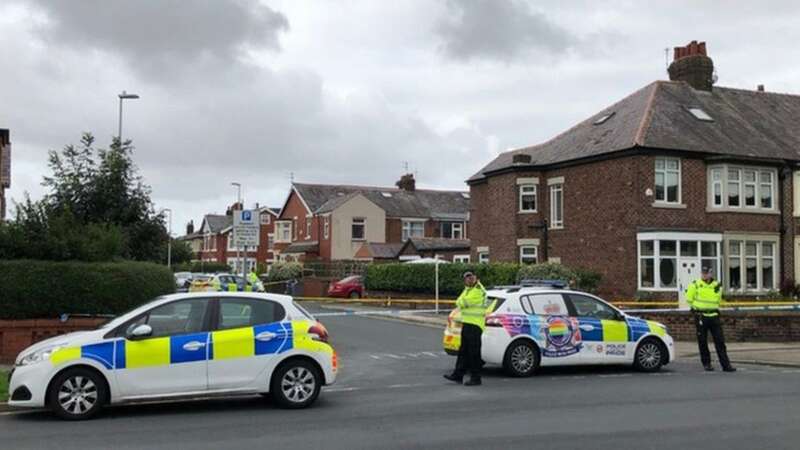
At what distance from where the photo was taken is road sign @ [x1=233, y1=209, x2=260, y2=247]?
16750 mm

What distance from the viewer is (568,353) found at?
13734mm

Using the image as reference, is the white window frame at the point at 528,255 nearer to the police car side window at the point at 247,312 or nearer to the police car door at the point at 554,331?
the police car door at the point at 554,331

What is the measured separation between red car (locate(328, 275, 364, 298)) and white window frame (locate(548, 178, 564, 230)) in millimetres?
11807

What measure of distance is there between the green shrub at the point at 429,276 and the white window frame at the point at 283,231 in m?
23.2

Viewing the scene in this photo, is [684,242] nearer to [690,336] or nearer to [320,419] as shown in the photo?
[690,336]

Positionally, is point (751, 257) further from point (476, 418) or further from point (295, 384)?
point (295, 384)

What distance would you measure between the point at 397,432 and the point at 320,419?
3.91 feet

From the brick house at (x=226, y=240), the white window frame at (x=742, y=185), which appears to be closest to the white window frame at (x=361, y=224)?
the brick house at (x=226, y=240)

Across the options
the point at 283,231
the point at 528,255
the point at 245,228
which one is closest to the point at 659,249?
the point at 528,255

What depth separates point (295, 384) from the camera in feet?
33.3

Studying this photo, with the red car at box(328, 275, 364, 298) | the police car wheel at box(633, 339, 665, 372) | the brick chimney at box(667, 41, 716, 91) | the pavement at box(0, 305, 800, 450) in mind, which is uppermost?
the brick chimney at box(667, 41, 716, 91)

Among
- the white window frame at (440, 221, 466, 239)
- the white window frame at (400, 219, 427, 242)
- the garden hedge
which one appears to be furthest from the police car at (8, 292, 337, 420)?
the white window frame at (440, 221, 466, 239)

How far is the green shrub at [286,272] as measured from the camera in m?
46.8

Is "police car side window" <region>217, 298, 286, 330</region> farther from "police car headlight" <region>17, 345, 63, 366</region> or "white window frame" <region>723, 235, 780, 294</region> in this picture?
"white window frame" <region>723, 235, 780, 294</region>
